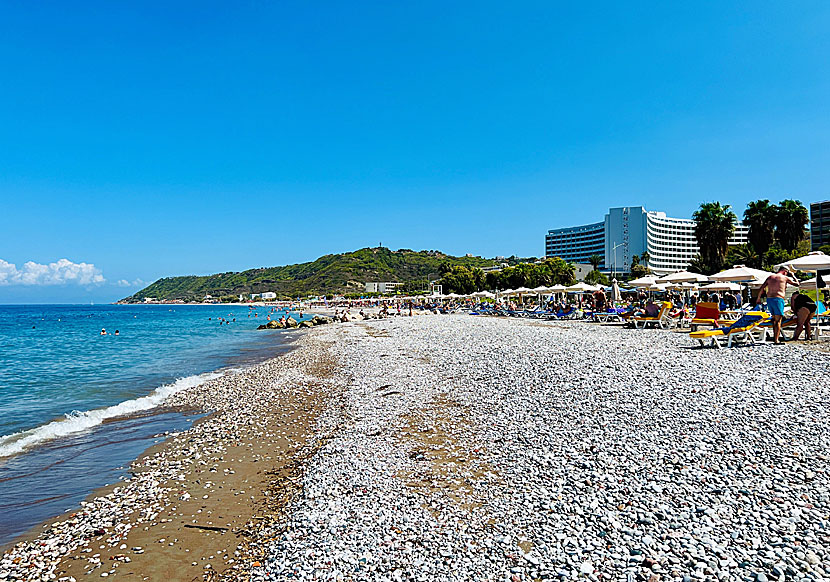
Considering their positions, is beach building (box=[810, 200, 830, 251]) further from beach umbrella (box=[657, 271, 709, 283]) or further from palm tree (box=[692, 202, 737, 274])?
beach umbrella (box=[657, 271, 709, 283])

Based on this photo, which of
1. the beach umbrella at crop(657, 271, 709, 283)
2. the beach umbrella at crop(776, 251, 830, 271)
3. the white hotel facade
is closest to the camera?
the beach umbrella at crop(776, 251, 830, 271)

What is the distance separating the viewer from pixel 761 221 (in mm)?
57156

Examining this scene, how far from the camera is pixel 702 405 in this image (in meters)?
7.59

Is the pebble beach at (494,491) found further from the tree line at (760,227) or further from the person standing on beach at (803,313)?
the tree line at (760,227)

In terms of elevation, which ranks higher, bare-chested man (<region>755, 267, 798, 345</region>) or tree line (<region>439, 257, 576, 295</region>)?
tree line (<region>439, 257, 576, 295</region>)

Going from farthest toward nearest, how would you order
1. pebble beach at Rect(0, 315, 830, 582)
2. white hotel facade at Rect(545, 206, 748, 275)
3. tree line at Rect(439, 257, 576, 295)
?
1. white hotel facade at Rect(545, 206, 748, 275)
2. tree line at Rect(439, 257, 576, 295)
3. pebble beach at Rect(0, 315, 830, 582)

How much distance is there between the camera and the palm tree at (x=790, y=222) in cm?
5658

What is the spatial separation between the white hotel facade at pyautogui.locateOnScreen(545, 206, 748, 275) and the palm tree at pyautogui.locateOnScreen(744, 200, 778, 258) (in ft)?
217

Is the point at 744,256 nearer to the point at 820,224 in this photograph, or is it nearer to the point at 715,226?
the point at 715,226

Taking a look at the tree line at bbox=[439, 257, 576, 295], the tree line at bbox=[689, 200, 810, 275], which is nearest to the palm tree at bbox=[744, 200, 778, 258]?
the tree line at bbox=[689, 200, 810, 275]

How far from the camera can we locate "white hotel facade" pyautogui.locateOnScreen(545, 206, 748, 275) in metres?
130

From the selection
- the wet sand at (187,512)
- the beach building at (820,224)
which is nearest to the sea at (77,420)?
the wet sand at (187,512)

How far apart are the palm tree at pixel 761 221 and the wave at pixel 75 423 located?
6377cm

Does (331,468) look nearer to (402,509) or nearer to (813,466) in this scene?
(402,509)
